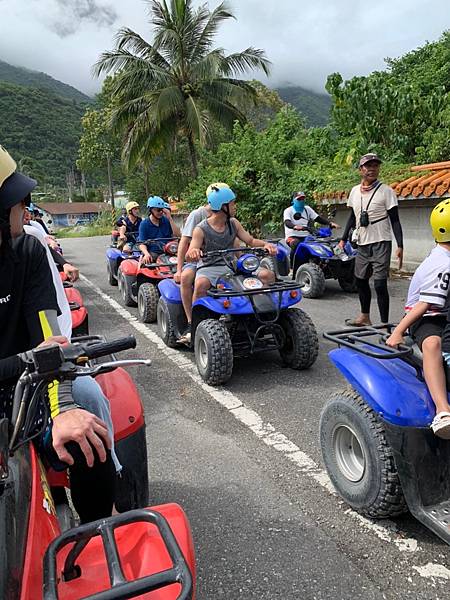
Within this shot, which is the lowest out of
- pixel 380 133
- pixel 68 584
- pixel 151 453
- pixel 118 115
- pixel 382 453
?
pixel 151 453

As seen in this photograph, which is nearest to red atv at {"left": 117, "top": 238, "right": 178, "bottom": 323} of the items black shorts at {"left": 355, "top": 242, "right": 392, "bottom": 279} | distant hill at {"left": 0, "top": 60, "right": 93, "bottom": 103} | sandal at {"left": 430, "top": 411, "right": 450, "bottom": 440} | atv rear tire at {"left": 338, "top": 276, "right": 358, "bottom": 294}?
black shorts at {"left": 355, "top": 242, "right": 392, "bottom": 279}

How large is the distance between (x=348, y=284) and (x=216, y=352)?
4829 millimetres

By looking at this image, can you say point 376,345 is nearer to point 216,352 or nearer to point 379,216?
point 216,352

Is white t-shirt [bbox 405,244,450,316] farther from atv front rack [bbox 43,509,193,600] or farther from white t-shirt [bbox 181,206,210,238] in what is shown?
white t-shirt [bbox 181,206,210,238]

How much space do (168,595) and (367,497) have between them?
5.28 ft

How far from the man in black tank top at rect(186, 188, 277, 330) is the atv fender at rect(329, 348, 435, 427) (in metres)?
2.38

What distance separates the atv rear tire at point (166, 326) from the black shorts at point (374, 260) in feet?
7.53

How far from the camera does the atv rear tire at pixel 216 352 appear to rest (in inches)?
181

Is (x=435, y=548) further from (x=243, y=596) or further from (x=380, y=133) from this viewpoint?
(x=380, y=133)

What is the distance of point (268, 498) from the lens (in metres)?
2.98

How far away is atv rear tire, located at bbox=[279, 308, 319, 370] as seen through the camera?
4.87m

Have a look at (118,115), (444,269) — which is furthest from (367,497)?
(118,115)

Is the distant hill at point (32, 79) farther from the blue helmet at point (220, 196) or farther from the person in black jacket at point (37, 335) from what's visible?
→ the person in black jacket at point (37, 335)

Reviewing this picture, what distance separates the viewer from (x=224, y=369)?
183 inches
